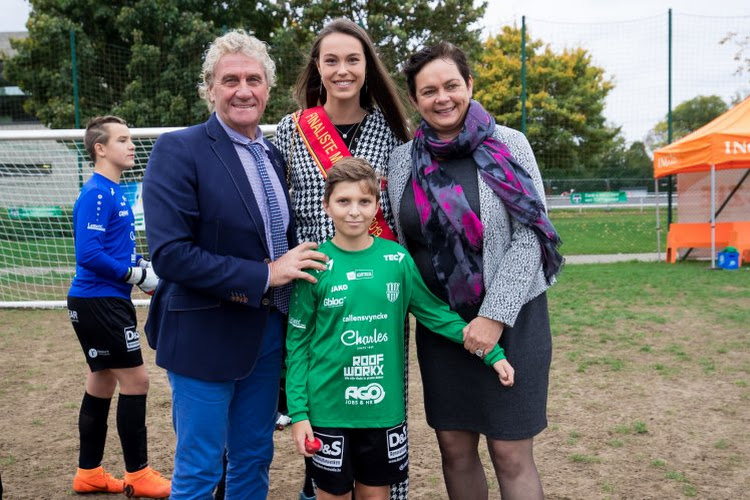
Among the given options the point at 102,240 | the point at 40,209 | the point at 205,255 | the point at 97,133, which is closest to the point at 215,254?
the point at 205,255

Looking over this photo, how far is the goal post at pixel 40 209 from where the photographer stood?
9.46m

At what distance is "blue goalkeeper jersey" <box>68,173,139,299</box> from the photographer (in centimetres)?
341

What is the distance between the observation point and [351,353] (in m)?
2.31

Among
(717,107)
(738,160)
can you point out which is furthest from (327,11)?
(717,107)

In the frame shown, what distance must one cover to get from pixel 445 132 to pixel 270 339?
3.46ft

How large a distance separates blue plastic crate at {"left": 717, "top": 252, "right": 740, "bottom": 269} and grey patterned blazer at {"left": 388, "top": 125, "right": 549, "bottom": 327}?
10.8 meters

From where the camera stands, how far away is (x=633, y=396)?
194 inches

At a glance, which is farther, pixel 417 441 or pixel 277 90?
pixel 277 90

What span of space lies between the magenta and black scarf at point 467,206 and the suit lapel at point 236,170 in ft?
1.96

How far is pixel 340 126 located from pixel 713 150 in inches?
402

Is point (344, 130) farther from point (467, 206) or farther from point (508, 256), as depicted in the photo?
point (508, 256)

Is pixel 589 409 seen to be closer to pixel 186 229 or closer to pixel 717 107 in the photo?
pixel 186 229

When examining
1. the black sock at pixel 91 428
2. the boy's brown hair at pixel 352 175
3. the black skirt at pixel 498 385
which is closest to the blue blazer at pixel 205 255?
the boy's brown hair at pixel 352 175

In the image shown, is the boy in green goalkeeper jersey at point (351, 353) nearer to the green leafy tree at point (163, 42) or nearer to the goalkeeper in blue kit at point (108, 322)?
the goalkeeper in blue kit at point (108, 322)
